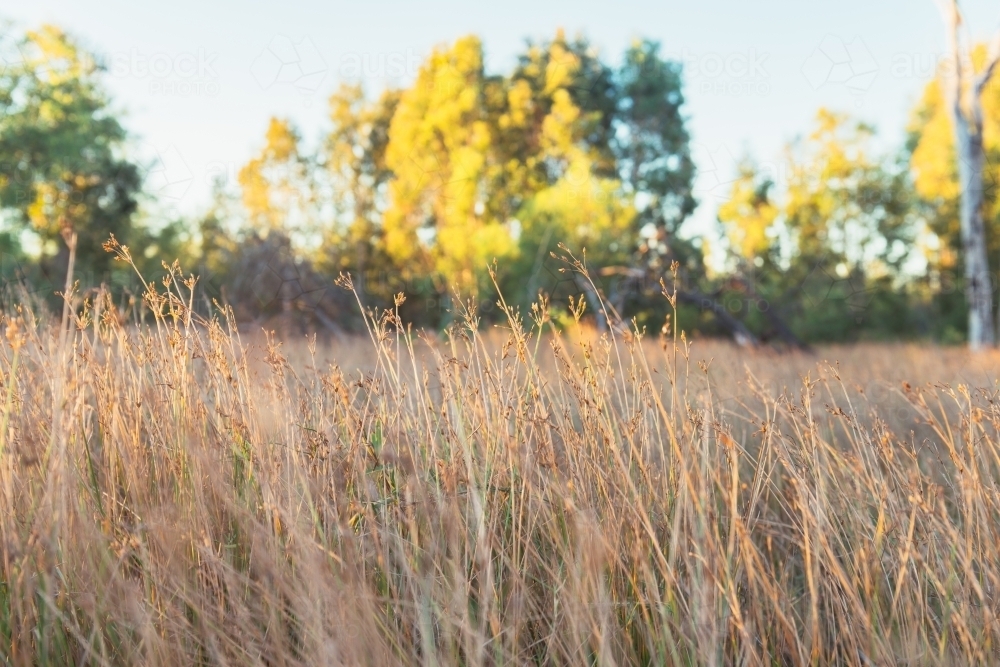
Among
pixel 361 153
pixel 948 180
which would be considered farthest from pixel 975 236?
pixel 361 153

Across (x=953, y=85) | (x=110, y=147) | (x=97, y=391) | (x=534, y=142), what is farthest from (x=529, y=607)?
(x=110, y=147)

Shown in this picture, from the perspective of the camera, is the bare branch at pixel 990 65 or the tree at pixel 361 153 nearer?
the bare branch at pixel 990 65

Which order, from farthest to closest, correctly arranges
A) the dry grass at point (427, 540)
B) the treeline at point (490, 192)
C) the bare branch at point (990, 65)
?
the treeline at point (490, 192), the bare branch at point (990, 65), the dry grass at point (427, 540)

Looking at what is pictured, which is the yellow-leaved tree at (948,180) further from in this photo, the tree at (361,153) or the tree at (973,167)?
the tree at (361,153)

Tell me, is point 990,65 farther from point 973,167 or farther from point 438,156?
point 438,156

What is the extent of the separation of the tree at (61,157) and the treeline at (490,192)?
1.6 inches

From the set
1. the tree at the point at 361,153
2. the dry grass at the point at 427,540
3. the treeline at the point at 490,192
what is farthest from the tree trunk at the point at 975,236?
the tree at the point at 361,153

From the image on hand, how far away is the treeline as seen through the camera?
14664 mm

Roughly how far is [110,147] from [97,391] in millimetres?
16253

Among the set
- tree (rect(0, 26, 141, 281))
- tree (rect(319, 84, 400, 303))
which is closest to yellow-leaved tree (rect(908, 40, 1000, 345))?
tree (rect(319, 84, 400, 303))

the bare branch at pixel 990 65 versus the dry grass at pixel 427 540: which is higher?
the bare branch at pixel 990 65

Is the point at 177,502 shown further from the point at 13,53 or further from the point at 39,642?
the point at 13,53

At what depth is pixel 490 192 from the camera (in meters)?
16.2

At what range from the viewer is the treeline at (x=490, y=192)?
1466 cm
